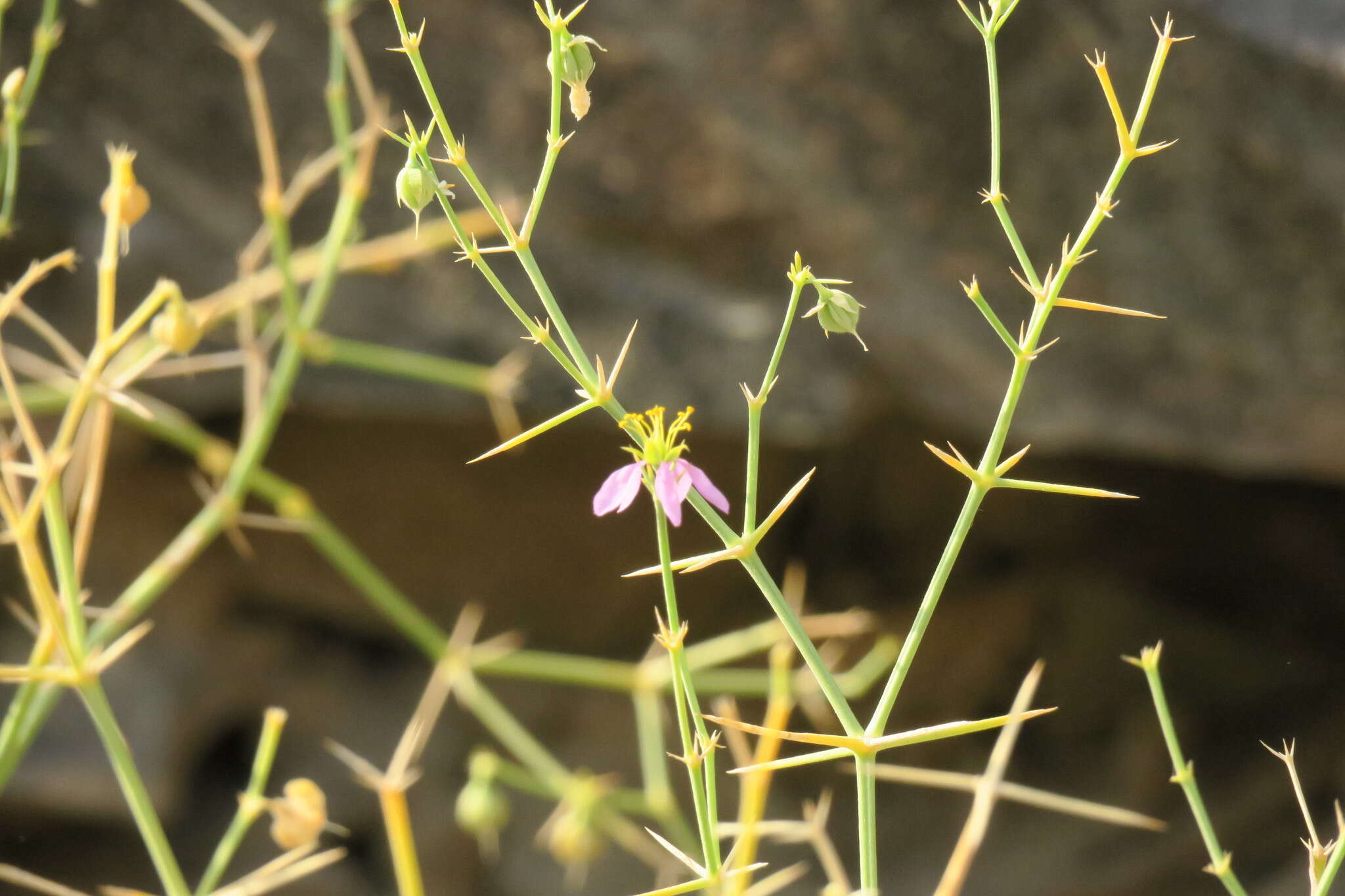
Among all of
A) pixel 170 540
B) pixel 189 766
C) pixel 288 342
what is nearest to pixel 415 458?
pixel 170 540

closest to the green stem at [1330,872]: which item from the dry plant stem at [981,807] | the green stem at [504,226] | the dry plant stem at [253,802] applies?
the dry plant stem at [981,807]

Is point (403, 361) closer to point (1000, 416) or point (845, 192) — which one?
point (845, 192)

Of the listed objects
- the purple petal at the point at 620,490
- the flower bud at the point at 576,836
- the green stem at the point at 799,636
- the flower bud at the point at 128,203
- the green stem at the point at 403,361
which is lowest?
the flower bud at the point at 576,836

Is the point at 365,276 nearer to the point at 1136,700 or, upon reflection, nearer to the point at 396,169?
the point at 396,169

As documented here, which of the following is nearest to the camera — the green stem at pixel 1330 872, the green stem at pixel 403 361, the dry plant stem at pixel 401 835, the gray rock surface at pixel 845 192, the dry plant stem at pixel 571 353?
the dry plant stem at pixel 571 353

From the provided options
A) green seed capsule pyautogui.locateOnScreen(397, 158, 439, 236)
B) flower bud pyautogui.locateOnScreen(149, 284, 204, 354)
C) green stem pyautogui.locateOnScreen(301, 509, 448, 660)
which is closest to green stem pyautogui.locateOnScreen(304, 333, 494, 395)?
green stem pyautogui.locateOnScreen(301, 509, 448, 660)

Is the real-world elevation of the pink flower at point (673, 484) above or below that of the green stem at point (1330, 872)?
above

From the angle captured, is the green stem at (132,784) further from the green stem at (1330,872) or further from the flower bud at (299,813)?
the green stem at (1330,872)

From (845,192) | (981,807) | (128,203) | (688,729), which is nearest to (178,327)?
(128,203)
